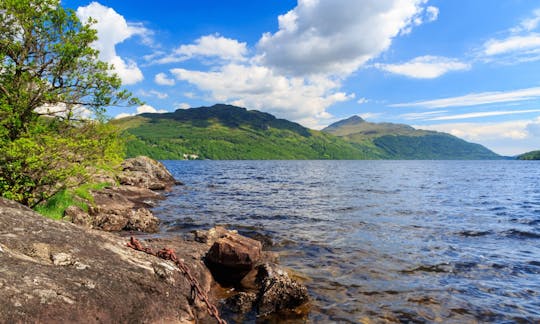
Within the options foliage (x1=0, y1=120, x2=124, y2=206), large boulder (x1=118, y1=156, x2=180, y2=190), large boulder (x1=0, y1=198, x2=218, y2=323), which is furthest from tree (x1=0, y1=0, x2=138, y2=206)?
large boulder (x1=118, y1=156, x2=180, y2=190)

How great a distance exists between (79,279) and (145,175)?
147ft

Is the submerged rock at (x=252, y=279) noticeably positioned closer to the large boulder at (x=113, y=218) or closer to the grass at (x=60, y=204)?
the grass at (x=60, y=204)

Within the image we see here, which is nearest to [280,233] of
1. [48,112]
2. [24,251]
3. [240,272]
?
[240,272]

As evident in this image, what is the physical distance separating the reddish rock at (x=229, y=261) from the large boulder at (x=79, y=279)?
3.11 metres

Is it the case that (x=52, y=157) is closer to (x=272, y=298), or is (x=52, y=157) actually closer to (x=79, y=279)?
(x=79, y=279)

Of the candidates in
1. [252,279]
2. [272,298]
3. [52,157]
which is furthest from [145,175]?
[272,298]

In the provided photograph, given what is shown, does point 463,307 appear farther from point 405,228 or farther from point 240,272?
point 405,228

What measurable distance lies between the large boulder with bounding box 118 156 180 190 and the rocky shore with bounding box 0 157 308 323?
32.5 metres

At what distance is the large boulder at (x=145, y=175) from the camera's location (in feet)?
140

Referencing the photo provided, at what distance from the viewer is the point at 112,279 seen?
7016 millimetres

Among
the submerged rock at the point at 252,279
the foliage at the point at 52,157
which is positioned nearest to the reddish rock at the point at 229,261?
the submerged rock at the point at 252,279

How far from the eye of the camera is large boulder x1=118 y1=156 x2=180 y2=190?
42.7m

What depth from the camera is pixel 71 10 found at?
1502 centimetres

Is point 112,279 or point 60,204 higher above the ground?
point 112,279
